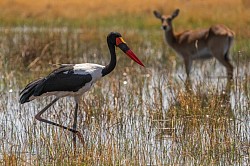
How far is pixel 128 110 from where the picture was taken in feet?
30.6

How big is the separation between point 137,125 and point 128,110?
710 mm

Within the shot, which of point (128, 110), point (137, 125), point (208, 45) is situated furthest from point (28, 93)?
point (208, 45)

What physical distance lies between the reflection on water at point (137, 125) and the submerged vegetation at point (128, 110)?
14mm

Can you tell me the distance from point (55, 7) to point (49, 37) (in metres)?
9.44

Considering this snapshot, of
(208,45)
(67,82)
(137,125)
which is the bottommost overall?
(137,125)

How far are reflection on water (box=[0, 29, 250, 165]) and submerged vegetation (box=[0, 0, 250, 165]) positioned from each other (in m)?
0.01

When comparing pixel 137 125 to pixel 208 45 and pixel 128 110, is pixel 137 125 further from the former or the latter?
pixel 208 45

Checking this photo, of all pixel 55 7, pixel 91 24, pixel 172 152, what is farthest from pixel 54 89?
pixel 55 7

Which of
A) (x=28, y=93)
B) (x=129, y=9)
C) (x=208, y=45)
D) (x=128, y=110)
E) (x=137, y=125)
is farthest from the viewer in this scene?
(x=129, y=9)

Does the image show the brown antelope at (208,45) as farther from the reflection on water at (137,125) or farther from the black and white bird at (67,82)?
the black and white bird at (67,82)

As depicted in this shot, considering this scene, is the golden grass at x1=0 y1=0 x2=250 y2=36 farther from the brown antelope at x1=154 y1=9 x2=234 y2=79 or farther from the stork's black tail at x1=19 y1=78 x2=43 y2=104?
the stork's black tail at x1=19 y1=78 x2=43 y2=104

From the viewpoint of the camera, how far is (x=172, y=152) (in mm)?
7055

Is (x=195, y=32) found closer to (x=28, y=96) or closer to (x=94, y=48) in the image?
(x=94, y=48)

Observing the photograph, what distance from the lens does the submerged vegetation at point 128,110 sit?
7.08 m
